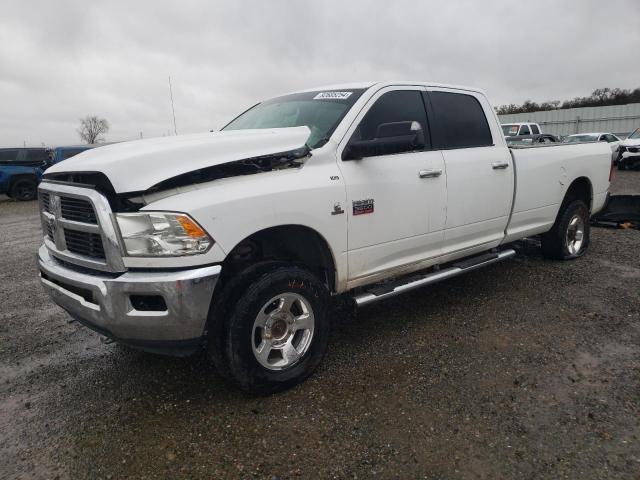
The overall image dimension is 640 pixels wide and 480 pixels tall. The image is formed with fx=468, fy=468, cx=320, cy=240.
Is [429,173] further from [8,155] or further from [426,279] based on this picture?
[8,155]

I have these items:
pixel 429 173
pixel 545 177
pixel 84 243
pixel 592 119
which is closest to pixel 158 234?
pixel 84 243

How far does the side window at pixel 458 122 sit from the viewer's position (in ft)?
13.0

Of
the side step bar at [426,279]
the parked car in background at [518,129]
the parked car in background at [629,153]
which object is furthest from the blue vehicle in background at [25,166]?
the parked car in background at [629,153]

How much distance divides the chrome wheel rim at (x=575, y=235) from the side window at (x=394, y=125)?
2.79 m

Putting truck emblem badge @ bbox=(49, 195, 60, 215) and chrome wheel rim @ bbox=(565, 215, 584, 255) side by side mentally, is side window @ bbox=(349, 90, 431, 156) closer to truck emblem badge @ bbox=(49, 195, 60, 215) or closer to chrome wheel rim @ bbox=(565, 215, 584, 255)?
truck emblem badge @ bbox=(49, 195, 60, 215)

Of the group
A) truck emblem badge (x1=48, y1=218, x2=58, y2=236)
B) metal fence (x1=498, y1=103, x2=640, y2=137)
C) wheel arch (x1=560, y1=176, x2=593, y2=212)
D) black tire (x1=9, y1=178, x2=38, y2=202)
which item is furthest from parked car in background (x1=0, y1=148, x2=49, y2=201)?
metal fence (x1=498, y1=103, x2=640, y2=137)

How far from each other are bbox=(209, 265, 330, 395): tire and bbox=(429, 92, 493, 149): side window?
1.80 meters

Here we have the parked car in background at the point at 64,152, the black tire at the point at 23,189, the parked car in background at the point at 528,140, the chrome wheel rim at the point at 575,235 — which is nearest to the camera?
the chrome wheel rim at the point at 575,235

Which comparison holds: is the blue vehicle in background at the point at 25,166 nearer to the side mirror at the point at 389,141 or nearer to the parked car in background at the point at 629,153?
the side mirror at the point at 389,141

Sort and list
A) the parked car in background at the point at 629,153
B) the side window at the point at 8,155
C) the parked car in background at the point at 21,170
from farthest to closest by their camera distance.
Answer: the parked car in background at the point at 629,153
the side window at the point at 8,155
the parked car in background at the point at 21,170

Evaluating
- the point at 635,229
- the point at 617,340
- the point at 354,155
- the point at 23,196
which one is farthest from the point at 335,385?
the point at 23,196

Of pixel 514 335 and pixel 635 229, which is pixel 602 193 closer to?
pixel 635 229

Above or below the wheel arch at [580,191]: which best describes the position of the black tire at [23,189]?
below

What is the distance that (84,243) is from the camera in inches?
108
